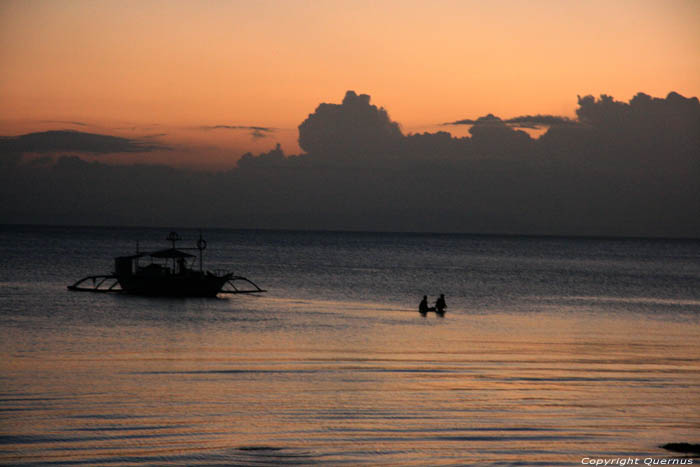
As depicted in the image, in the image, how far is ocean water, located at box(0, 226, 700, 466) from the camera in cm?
1853

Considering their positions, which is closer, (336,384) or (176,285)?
(336,384)

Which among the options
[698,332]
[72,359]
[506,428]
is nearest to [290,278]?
[698,332]

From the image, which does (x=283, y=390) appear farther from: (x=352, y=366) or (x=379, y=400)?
(x=352, y=366)

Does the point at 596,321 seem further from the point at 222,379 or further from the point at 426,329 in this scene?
the point at 222,379

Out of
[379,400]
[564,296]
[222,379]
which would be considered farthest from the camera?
[564,296]

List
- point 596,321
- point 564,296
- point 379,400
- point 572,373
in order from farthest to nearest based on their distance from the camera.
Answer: point 564,296, point 596,321, point 572,373, point 379,400

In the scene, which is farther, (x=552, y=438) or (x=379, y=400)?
(x=379, y=400)

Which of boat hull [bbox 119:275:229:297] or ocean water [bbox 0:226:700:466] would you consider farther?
boat hull [bbox 119:275:229:297]

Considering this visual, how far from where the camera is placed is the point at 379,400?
24000 mm

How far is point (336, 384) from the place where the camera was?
26.7 m

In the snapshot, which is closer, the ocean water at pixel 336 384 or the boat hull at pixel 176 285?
the ocean water at pixel 336 384

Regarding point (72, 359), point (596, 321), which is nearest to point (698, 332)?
point (596, 321)

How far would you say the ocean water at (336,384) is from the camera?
1853cm

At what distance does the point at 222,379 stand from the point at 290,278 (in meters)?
62.2
